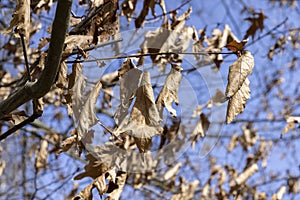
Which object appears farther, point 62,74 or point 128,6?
point 128,6

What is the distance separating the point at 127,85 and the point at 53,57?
12.3 inches

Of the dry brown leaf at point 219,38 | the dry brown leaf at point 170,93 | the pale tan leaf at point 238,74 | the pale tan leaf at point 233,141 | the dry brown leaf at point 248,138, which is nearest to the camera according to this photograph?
the pale tan leaf at point 238,74

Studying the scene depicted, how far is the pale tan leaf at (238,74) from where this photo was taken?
3.48 ft

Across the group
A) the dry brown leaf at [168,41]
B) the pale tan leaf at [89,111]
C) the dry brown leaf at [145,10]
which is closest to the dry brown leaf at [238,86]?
the pale tan leaf at [89,111]

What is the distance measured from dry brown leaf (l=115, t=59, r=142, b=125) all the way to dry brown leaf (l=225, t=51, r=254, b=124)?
10.6 inches

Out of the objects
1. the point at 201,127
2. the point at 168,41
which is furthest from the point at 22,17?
the point at 201,127

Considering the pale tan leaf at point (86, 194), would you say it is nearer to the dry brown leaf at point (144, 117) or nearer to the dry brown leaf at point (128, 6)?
the dry brown leaf at point (144, 117)

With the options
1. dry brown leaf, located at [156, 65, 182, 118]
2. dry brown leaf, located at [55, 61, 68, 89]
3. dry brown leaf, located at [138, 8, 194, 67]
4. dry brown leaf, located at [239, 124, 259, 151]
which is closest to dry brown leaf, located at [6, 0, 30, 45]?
dry brown leaf, located at [55, 61, 68, 89]

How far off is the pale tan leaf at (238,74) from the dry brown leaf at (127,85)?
269 millimetres

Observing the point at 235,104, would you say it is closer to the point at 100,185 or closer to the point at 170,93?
the point at 170,93

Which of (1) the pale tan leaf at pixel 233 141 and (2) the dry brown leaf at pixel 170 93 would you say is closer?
(2) the dry brown leaf at pixel 170 93

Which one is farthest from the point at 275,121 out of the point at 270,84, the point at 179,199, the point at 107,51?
the point at 107,51

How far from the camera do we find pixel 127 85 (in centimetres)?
125

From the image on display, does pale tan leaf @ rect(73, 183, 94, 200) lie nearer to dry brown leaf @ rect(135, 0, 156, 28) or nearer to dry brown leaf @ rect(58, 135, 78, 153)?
dry brown leaf @ rect(58, 135, 78, 153)
